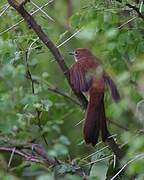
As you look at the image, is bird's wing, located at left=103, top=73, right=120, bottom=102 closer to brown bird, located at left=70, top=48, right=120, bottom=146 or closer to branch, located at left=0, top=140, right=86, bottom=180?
brown bird, located at left=70, top=48, right=120, bottom=146

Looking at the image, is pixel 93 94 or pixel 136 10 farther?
pixel 93 94

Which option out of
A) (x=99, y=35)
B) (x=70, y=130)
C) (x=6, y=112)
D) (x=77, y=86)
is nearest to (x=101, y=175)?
(x=77, y=86)

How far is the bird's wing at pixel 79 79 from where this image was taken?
342 centimetres

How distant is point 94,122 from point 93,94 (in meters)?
0.16

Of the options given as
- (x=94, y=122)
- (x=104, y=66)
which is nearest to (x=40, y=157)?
(x=94, y=122)

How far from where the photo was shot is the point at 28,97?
280cm

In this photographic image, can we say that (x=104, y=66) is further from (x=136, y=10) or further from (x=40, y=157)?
(x=40, y=157)

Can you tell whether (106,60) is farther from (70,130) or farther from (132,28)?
(70,130)

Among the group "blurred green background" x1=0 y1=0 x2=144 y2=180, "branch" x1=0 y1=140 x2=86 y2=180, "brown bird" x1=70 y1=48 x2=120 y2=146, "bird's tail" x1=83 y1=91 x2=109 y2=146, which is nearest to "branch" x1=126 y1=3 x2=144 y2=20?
"blurred green background" x1=0 y1=0 x2=144 y2=180

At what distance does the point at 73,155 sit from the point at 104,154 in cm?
110

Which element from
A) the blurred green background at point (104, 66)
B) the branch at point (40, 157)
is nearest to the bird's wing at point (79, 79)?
the blurred green background at point (104, 66)

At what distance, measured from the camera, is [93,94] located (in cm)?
354

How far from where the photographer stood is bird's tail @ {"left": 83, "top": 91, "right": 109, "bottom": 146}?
3453 millimetres

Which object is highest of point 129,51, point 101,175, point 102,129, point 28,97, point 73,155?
point 28,97
